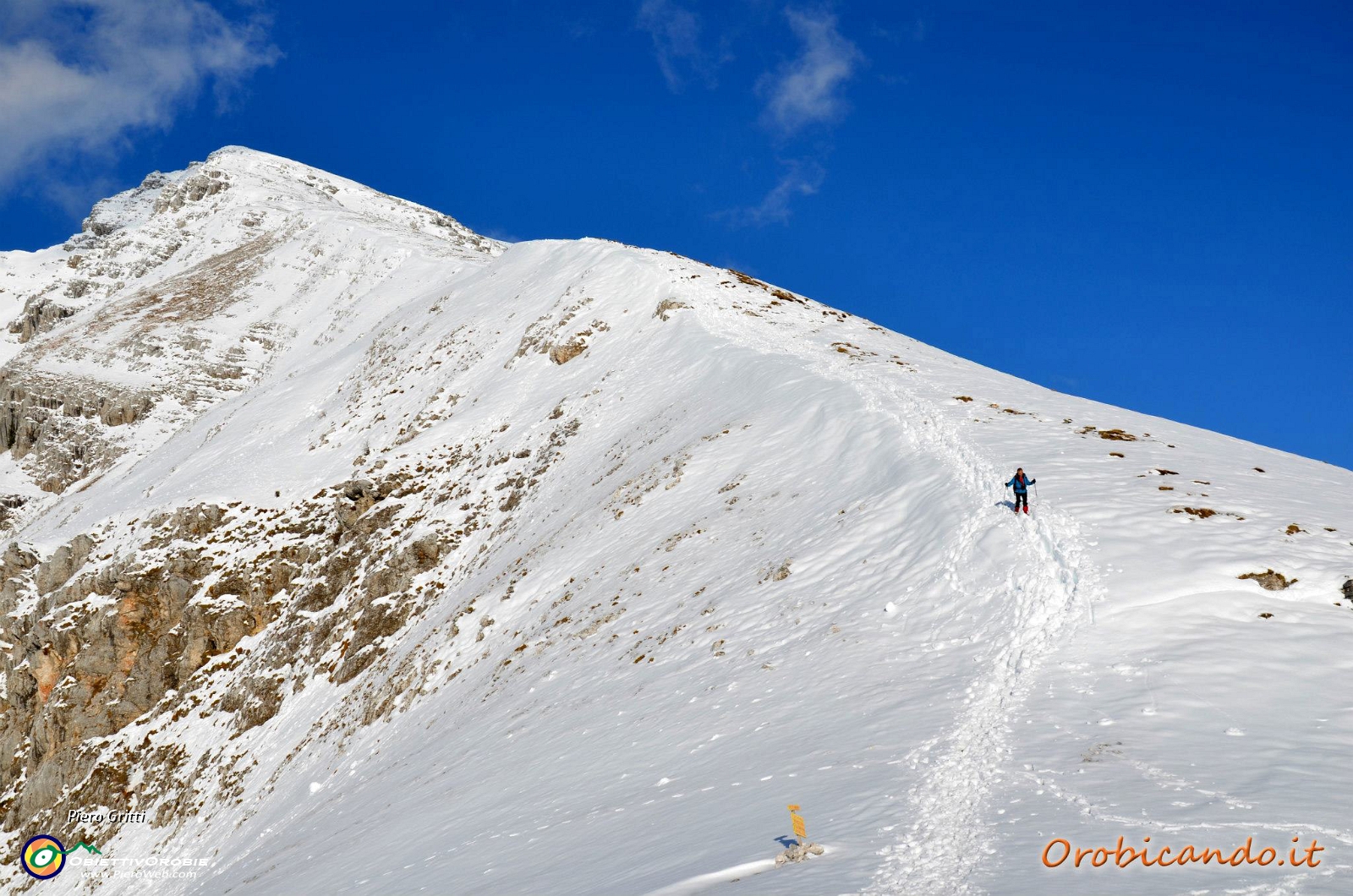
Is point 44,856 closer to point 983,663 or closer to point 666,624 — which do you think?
point 666,624

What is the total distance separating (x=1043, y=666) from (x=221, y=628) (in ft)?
102

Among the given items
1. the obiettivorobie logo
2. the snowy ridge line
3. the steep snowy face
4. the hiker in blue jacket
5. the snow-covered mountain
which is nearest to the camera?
the snowy ridge line

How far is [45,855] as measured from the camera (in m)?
29.8

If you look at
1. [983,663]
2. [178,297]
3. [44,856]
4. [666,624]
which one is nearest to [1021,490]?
[983,663]

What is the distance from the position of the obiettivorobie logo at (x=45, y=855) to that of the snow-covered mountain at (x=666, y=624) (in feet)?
1.46

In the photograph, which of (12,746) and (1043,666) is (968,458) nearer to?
(1043,666)

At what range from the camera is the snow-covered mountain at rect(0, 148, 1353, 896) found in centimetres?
998

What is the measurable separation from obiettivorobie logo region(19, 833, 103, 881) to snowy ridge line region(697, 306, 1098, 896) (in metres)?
29.2

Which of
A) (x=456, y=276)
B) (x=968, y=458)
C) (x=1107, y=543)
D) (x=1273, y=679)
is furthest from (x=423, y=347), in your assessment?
(x=1273, y=679)

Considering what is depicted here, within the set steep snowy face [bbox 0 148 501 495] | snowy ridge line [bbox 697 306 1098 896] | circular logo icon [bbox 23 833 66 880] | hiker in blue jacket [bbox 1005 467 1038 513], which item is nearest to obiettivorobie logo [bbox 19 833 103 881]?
circular logo icon [bbox 23 833 66 880]

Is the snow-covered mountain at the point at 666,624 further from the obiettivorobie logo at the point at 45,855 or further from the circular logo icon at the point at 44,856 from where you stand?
the circular logo icon at the point at 44,856

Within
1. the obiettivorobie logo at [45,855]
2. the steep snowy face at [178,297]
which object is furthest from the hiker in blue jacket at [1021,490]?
the steep snowy face at [178,297]

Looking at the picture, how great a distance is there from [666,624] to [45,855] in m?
26.0

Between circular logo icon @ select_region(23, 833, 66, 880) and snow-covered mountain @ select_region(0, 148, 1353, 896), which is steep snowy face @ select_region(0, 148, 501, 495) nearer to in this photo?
snow-covered mountain @ select_region(0, 148, 1353, 896)
